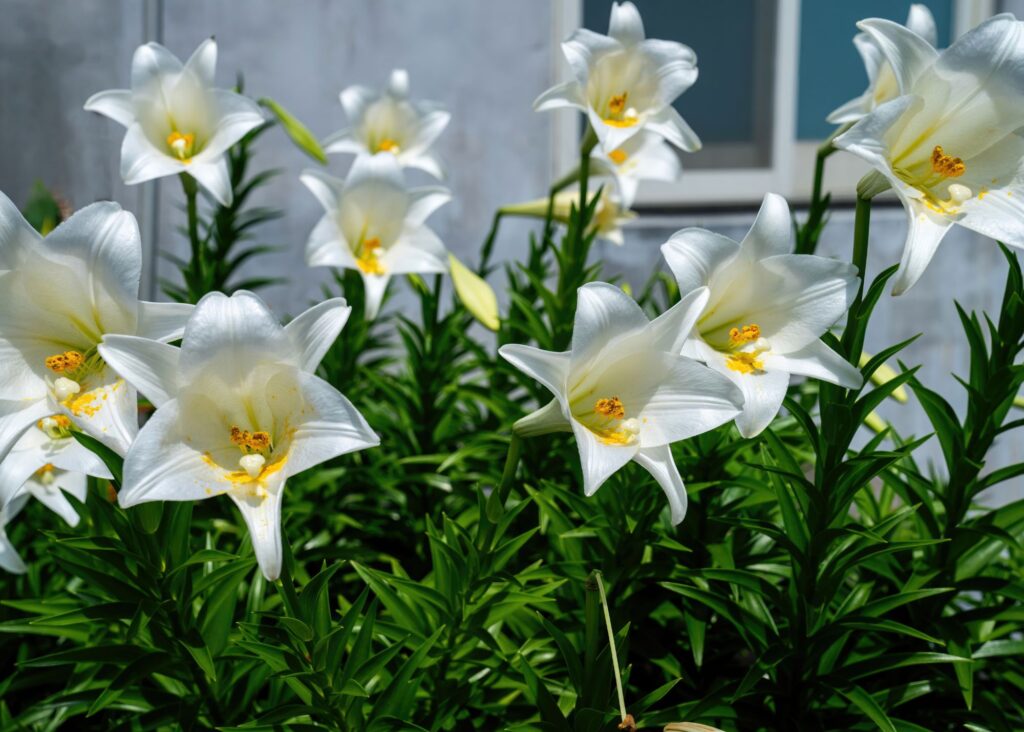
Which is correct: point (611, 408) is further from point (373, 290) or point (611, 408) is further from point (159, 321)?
point (373, 290)

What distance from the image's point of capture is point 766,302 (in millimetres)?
730

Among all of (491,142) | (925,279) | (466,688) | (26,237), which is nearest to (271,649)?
(466,688)

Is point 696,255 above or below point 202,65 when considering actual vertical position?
below

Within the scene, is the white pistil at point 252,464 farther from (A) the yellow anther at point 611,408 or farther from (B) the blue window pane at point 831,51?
(B) the blue window pane at point 831,51

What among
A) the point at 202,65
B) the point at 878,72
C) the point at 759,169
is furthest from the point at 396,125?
the point at 759,169

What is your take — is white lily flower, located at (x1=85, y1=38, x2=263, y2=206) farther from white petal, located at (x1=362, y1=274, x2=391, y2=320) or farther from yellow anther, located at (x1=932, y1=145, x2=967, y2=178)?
yellow anther, located at (x1=932, y1=145, x2=967, y2=178)

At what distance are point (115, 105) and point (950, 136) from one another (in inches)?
35.8

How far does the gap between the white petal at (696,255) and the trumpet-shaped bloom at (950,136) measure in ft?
0.36

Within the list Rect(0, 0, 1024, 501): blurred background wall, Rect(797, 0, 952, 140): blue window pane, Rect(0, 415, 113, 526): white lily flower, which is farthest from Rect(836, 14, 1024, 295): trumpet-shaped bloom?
Rect(797, 0, 952, 140): blue window pane

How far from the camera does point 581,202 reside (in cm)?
112

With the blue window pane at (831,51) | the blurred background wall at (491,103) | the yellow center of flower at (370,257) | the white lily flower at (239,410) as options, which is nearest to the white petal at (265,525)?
the white lily flower at (239,410)

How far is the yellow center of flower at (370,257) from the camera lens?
123 centimetres

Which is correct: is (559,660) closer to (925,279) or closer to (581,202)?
(581,202)

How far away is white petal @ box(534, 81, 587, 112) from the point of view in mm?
1071
